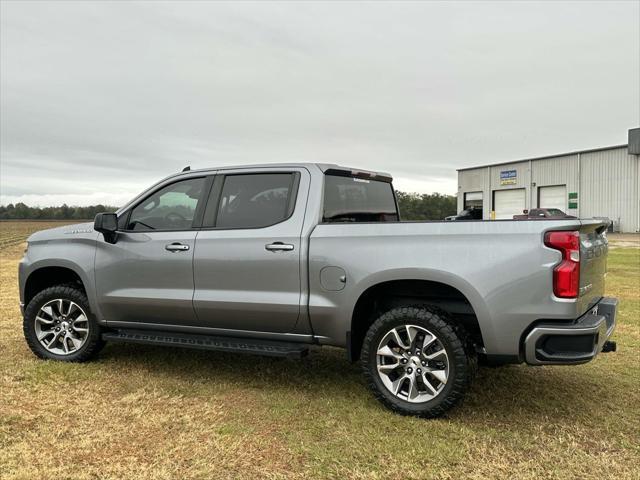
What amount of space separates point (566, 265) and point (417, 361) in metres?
1.18

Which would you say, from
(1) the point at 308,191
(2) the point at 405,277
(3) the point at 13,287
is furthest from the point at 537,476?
(3) the point at 13,287

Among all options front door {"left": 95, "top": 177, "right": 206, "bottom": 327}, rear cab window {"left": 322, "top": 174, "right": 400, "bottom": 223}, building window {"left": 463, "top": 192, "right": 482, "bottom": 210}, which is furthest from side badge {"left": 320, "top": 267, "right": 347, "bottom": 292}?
building window {"left": 463, "top": 192, "right": 482, "bottom": 210}

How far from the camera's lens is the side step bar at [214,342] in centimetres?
430

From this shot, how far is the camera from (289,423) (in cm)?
391

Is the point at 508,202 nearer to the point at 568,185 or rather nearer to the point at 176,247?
the point at 568,185

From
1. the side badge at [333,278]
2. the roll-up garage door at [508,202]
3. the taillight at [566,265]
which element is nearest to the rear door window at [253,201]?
the side badge at [333,278]

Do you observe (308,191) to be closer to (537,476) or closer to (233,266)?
(233,266)

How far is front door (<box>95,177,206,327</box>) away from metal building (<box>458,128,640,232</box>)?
40569 millimetres

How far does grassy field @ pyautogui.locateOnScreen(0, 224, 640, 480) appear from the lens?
324 centimetres

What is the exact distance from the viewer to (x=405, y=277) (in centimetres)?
398

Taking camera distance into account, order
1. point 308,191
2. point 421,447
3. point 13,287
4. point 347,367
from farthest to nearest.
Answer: point 13,287, point 347,367, point 308,191, point 421,447

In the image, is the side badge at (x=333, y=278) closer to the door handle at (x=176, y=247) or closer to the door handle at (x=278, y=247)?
the door handle at (x=278, y=247)

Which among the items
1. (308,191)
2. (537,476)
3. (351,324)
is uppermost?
(308,191)

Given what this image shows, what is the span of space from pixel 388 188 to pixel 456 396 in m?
2.34
